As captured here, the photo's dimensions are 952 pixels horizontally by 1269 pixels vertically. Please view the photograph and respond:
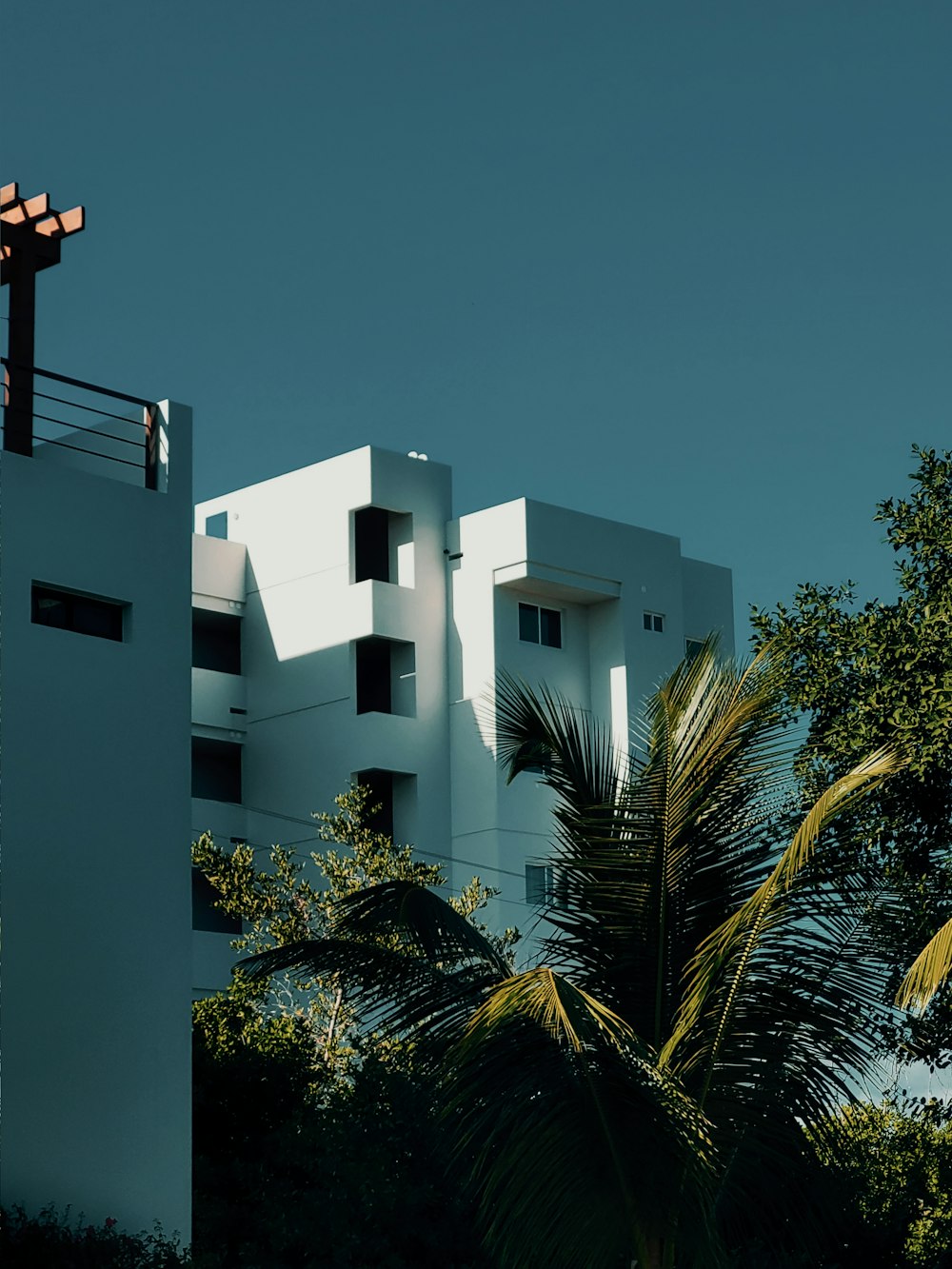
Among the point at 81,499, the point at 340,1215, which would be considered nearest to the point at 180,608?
the point at 81,499

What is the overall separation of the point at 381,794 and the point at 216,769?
3.61m

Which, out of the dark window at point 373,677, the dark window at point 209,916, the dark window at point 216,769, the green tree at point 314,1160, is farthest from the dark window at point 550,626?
the green tree at point 314,1160

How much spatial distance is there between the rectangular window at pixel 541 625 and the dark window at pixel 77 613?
19.6 meters

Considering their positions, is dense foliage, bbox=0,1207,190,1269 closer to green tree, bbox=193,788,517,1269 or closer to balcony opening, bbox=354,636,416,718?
green tree, bbox=193,788,517,1269

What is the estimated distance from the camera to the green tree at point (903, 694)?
1466cm

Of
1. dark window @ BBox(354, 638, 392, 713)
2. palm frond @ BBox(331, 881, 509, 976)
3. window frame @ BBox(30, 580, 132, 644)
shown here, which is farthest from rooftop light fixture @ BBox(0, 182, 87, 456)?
dark window @ BBox(354, 638, 392, 713)

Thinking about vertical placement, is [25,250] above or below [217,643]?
below

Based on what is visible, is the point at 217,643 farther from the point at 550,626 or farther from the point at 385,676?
the point at 550,626

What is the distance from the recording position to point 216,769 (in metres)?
35.8

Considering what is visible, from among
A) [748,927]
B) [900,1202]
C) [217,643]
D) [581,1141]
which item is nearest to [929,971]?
[748,927]

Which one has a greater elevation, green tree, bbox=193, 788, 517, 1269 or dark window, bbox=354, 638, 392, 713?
dark window, bbox=354, 638, 392, 713

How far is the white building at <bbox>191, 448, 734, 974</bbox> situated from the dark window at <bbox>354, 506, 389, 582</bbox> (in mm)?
37

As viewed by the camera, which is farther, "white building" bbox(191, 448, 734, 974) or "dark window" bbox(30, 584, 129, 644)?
"white building" bbox(191, 448, 734, 974)

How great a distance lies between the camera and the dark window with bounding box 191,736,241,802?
116 ft
